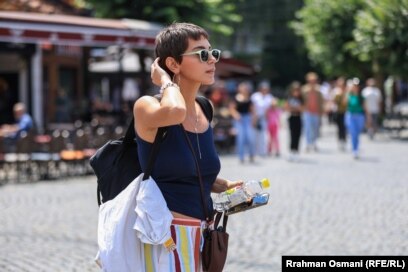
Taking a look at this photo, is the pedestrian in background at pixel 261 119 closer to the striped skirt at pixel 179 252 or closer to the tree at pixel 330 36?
the tree at pixel 330 36

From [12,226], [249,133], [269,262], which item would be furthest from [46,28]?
[269,262]

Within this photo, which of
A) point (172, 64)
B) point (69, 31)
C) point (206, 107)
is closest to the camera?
point (172, 64)

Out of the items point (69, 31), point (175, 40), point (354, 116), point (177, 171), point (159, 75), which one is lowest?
point (354, 116)

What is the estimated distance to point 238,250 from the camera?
8.08m

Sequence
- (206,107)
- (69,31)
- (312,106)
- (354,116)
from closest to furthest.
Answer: (206,107)
(69,31)
(354,116)
(312,106)

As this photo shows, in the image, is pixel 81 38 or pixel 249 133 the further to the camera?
pixel 249 133

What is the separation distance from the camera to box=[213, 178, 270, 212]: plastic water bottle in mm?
3906

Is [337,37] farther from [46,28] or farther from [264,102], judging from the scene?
[46,28]

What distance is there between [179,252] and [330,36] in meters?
26.1

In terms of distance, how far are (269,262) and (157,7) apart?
14860mm

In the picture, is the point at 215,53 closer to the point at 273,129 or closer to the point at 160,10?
the point at 273,129

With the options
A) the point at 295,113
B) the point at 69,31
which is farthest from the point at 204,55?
the point at 295,113

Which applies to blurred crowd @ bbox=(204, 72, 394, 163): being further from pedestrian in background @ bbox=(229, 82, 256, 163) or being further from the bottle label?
the bottle label

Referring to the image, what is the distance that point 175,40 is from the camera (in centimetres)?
375
